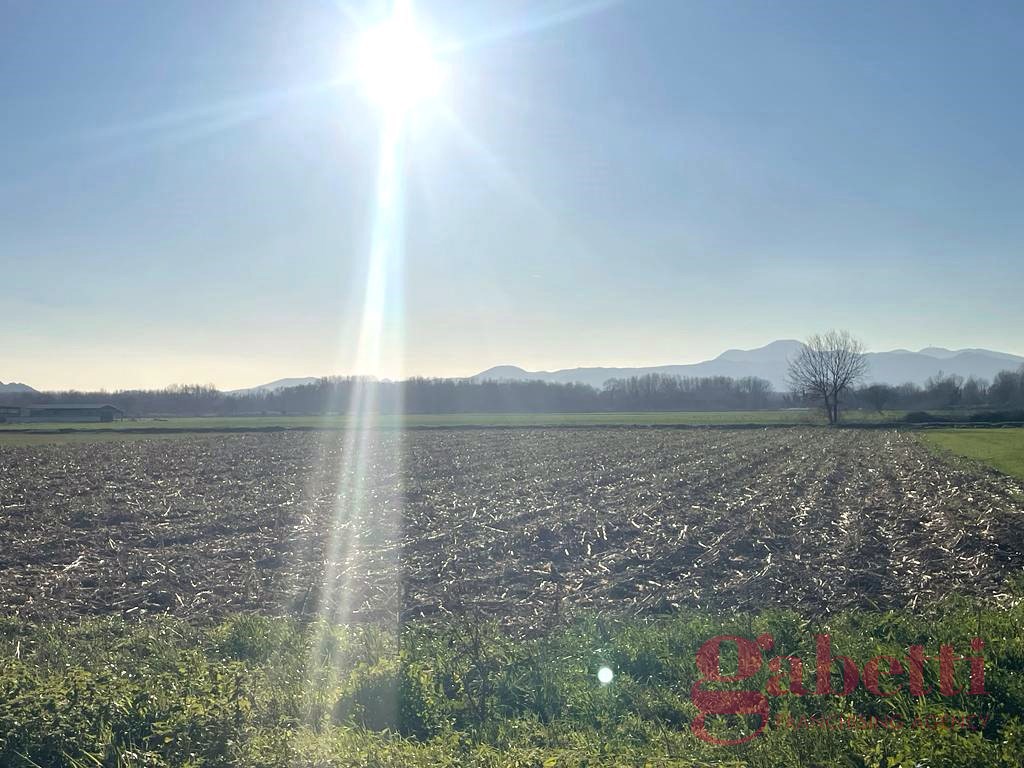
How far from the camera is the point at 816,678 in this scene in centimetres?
792

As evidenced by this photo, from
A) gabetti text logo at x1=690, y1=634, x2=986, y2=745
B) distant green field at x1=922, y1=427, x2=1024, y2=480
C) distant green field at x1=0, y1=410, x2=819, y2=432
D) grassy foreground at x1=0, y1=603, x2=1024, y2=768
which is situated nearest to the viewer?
grassy foreground at x1=0, y1=603, x2=1024, y2=768

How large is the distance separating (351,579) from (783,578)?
7686 millimetres

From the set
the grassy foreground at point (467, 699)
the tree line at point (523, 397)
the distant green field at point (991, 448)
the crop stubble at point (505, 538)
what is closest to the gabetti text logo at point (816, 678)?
the grassy foreground at point (467, 699)

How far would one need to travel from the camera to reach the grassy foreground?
5.88m

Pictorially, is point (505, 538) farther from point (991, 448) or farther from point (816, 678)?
point (991, 448)

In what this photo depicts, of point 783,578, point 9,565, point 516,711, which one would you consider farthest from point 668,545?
point 9,565

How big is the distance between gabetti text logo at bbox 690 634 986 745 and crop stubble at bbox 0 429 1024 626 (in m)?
3.00

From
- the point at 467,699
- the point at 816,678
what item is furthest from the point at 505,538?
the point at 816,678

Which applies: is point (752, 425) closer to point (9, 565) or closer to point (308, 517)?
point (308, 517)

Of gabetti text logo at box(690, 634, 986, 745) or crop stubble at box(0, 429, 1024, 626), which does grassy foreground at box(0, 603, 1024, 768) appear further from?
crop stubble at box(0, 429, 1024, 626)

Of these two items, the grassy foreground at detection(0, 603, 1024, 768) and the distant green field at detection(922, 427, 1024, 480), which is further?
the distant green field at detection(922, 427, 1024, 480)

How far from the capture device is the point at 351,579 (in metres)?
14.0

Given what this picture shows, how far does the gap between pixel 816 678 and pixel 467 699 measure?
3.63 meters

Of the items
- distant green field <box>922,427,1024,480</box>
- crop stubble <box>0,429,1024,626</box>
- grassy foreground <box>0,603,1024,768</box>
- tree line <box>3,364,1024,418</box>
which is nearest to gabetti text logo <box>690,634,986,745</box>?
grassy foreground <box>0,603,1024,768</box>
